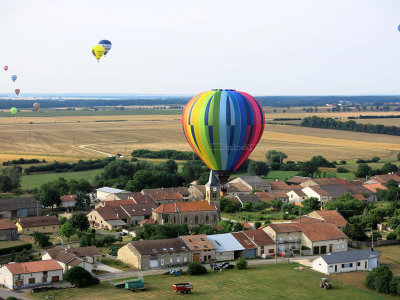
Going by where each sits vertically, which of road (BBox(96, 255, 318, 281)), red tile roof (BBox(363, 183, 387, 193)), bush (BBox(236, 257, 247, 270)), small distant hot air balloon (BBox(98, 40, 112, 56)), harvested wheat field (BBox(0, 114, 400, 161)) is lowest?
road (BBox(96, 255, 318, 281))

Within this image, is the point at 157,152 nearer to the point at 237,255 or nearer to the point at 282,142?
the point at 282,142

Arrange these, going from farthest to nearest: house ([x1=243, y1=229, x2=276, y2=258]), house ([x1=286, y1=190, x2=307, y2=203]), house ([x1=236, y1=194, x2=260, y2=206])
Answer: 1. house ([x1=286, y1=190, x2=307, y2=203])
2. house ([x1=236, y1=194, x2=260, y2=206])
3. house ([x1=243, y1=229, x2=276, y2=258])

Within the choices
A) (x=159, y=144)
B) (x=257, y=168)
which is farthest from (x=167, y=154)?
(x=159, y=144)

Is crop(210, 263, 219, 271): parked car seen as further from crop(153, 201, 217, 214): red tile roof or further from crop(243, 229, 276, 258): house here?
crop(153, 201, 217, 214): red tile roof

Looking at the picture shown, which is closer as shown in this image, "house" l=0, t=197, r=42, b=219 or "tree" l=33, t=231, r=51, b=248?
"tree" l=33, t=231, r=51, b=248

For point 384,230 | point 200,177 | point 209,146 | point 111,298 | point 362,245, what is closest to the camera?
point 111,298

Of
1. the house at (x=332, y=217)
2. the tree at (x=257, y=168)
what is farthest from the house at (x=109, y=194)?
the house at (x=332, y=217)

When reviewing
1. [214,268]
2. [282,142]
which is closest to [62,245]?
[214,268]

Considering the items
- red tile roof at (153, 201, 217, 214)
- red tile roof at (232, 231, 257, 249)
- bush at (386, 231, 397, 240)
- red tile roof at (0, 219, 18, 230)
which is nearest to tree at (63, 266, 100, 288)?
red tile roof at (232, 231, 257, 249)
